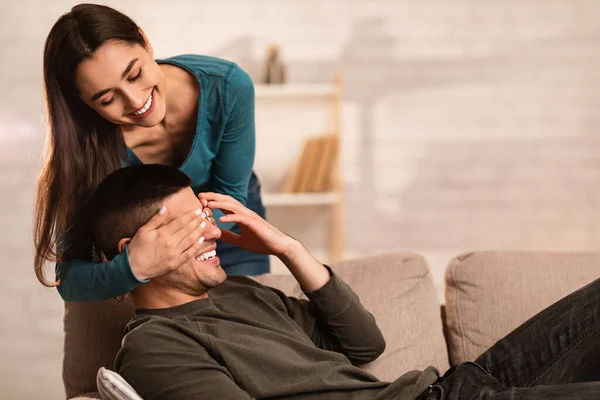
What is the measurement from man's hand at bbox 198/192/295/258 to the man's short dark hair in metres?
0.08

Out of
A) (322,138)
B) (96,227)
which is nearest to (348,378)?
(96,227)

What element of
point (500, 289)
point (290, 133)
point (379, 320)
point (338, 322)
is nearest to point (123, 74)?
point (338, 322)

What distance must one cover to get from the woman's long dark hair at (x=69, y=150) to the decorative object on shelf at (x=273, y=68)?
1.88 m

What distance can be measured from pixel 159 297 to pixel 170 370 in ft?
0.87

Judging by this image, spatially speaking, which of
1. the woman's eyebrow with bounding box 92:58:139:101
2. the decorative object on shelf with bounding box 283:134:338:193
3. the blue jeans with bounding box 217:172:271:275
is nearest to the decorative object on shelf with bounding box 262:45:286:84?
the decorative object on shelf with bounding box 283:134:338:193

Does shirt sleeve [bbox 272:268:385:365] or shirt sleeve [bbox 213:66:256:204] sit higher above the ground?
shirt sleeve [bbox 213:66:256:204]

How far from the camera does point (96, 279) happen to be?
166 centimetres

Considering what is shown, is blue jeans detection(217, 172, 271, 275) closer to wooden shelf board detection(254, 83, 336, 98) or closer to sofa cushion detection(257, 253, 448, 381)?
sofa cushion detection(257, 253, 448, 381)

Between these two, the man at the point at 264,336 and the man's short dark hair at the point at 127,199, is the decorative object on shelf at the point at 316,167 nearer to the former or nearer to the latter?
the man at the point at 264,336

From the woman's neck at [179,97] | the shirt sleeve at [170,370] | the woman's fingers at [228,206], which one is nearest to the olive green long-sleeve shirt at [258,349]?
the shirt sleeve at [170,370]

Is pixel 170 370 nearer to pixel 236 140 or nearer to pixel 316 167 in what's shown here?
pixel 236 140

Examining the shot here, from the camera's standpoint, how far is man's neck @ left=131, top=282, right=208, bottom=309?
66.7 inches

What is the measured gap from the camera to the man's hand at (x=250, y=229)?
1711mm

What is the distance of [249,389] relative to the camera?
1.55m
